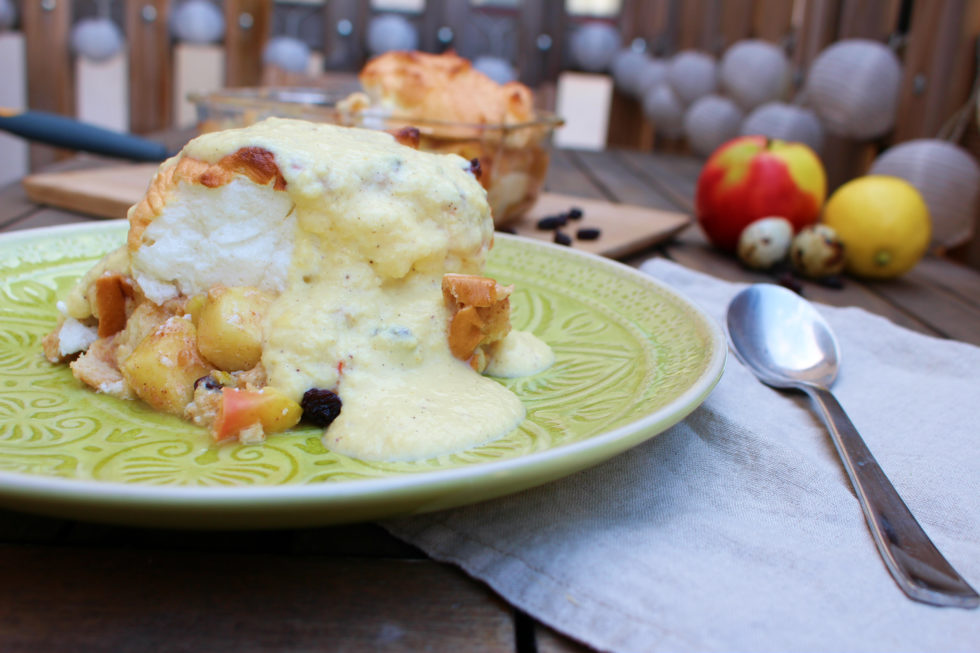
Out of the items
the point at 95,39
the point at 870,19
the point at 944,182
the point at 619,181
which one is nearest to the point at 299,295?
the point at 944,182

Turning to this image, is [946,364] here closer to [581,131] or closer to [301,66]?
[301,66]

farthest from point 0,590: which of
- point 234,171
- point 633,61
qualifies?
point 633,61

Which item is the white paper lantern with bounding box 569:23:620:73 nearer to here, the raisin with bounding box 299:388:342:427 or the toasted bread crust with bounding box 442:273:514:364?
the toasted bread crust with bounding box 442:273:514:364

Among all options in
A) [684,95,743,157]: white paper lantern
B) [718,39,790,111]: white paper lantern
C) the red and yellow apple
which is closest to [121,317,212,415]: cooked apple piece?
the red and yellow apple

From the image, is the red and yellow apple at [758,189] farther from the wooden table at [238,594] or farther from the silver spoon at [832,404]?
the wooden table at [238,594]

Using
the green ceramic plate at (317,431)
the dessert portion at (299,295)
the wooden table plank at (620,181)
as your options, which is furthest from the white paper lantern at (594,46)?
the dessert portion at (299,295)
